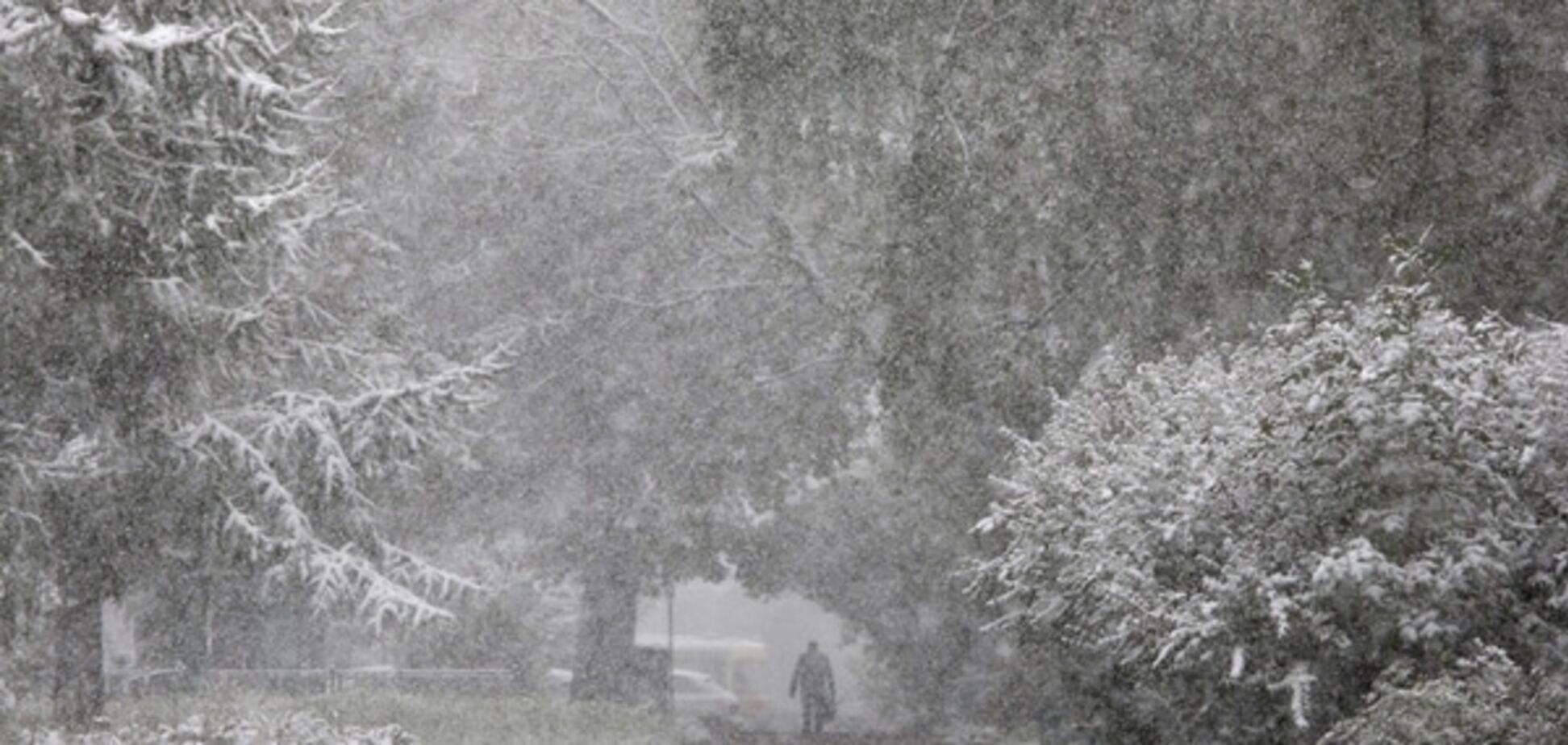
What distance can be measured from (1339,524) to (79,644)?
13106 millimetres

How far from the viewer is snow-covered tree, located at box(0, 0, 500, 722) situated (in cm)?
1064

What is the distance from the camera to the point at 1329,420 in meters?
9.17

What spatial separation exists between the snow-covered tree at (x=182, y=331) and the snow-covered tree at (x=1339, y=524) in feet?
18.3

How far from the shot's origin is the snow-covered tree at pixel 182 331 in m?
10.6

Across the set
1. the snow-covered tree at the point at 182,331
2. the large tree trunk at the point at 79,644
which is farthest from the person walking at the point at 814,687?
the large tree trunk at the point at 79,644

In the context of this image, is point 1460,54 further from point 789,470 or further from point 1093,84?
point 789,470

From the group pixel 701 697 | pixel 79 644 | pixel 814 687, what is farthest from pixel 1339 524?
pixel 701 697

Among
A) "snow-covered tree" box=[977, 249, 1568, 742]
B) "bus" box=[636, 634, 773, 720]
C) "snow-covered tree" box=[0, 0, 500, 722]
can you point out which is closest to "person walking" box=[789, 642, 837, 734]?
"snow-covered tree" box=[0, 0, 500, 722]

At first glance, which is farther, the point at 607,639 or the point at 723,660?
the point at 723,660

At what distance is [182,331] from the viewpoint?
13.7 m

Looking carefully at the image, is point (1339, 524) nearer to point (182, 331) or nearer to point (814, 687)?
point (182, 331)

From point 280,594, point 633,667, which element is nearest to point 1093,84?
point 280,594

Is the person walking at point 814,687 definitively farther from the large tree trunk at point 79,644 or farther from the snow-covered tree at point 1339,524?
the snow-covered tree at point 1339,524

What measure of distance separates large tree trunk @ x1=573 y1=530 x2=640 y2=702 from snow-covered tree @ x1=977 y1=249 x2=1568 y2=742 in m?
19.8
